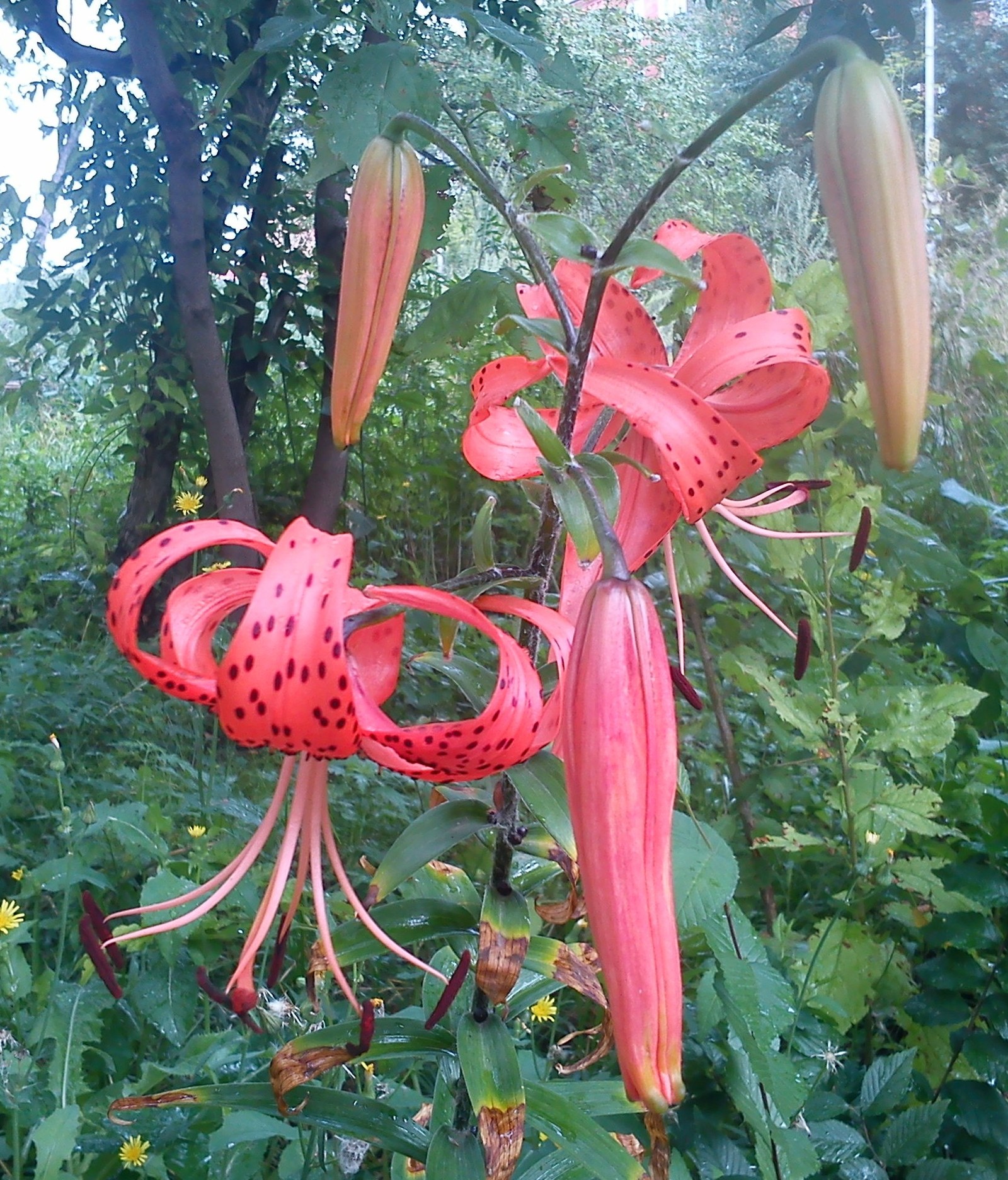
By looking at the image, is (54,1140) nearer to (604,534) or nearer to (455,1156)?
(455,1156)

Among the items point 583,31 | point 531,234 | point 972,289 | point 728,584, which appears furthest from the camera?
point 583,31

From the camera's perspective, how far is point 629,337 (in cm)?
61

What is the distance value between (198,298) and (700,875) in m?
1.63

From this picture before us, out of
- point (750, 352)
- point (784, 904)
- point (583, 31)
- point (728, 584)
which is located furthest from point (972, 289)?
point (583, 31)

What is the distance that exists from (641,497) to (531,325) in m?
0.12

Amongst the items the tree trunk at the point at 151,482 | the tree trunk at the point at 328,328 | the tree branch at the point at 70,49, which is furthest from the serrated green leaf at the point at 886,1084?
the tree branch at the point at 70,49

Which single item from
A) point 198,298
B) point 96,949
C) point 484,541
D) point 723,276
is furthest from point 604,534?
point 198,298

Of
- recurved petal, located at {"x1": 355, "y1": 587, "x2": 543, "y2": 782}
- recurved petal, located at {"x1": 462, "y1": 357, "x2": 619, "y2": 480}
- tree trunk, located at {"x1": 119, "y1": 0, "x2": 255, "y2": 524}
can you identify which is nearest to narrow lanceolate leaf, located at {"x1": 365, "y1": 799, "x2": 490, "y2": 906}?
recurved petal, located at {"x1": 355, "y1": 587, "x2": 543, "y2": 782}

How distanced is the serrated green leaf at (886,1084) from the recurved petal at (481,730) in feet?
2.00

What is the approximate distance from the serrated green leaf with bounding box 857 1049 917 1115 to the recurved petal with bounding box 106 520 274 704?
0.73m

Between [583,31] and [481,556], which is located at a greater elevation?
[583,31]

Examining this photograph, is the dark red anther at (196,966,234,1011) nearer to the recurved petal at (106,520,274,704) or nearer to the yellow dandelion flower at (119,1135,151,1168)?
the recurved petal at (106,520,274,704)

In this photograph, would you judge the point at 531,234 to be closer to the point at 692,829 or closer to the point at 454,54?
the point at 692,829

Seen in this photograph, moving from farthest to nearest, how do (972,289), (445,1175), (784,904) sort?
1. (972,289)
2. (784,904)
3. (445,1175)
